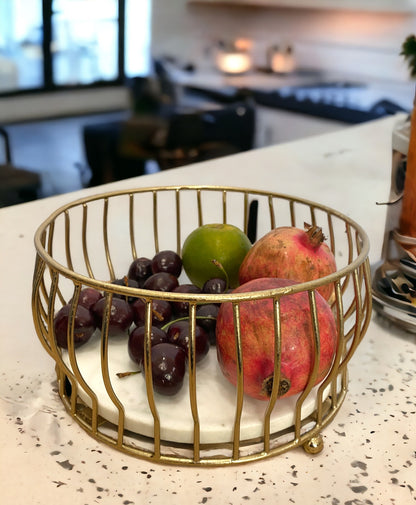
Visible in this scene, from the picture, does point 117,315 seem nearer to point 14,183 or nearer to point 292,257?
point 292,257

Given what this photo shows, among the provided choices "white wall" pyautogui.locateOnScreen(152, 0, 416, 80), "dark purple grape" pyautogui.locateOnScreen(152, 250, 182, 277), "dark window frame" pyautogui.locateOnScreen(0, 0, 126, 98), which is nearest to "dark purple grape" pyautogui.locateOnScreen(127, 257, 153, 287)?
"dark purple grape" pyautogui.locateOnScreen(152, 250, 182, 277)

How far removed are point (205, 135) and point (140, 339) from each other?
2.70m

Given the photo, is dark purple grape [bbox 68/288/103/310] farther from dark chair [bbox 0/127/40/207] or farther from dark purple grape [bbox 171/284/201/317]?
dark chair [bbox 0/127/40/207]

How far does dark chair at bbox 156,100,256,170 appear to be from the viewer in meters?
2.93

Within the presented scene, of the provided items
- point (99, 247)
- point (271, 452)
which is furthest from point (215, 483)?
point (99, 247)

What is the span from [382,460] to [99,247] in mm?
410

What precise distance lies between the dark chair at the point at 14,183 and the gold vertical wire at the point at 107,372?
6.33 ft

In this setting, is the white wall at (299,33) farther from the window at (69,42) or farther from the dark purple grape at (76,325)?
the dark purple grape at (76,325)

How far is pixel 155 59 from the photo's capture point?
155 inches

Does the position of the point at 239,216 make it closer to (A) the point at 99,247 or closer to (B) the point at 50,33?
(A) the point at 99,247

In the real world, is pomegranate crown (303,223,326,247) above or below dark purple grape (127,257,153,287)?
above

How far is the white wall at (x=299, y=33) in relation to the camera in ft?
11.8

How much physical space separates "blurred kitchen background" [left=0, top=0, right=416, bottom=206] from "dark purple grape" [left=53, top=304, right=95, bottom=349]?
216cm

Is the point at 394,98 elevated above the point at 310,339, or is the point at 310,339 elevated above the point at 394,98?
the point at 310,339
